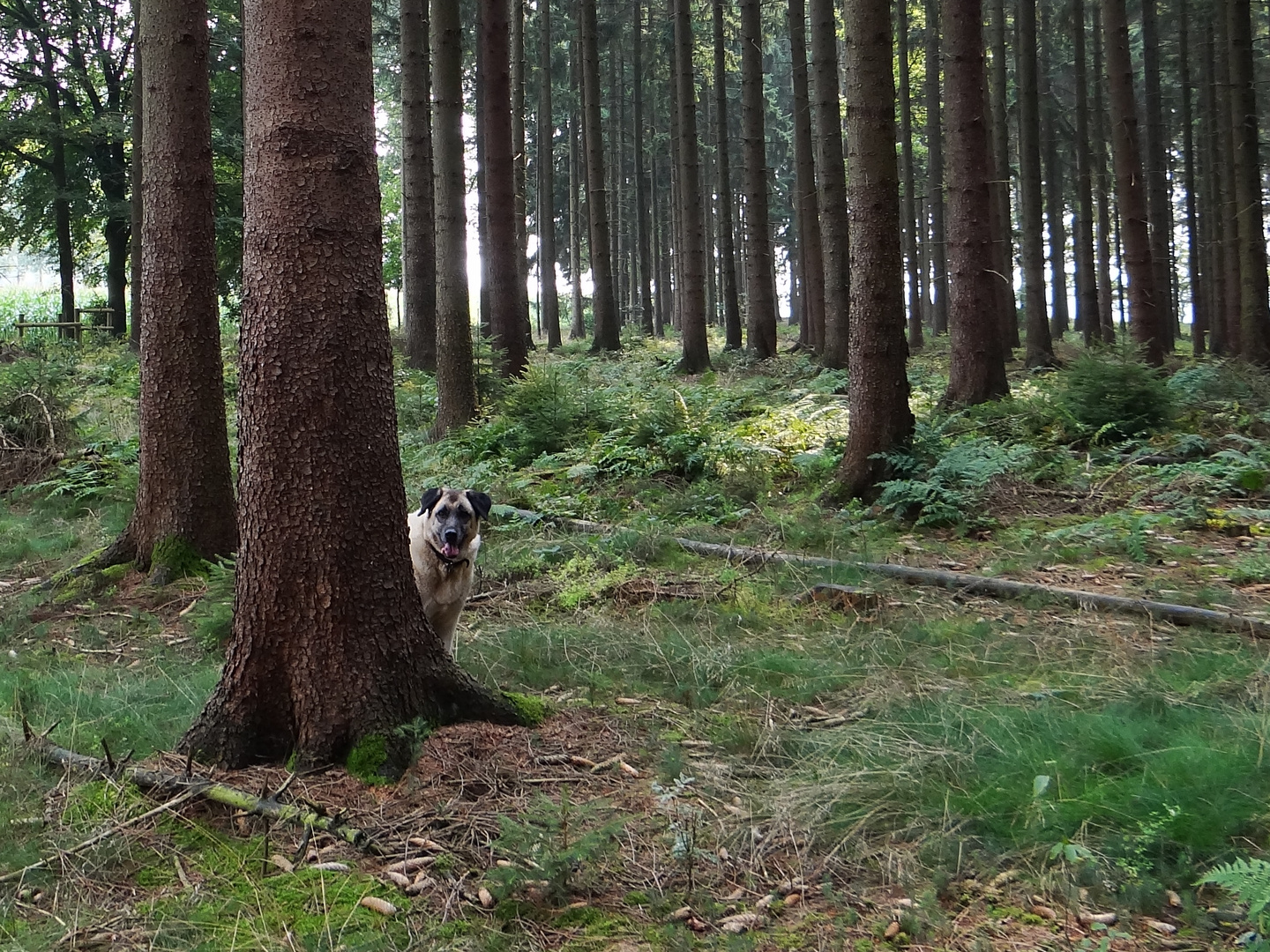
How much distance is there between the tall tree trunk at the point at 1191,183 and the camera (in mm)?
25375

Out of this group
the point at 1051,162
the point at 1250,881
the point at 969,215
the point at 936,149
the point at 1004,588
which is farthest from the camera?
the point at 1051,162

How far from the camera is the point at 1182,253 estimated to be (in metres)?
52.5

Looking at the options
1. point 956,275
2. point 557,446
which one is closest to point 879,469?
point 956,275

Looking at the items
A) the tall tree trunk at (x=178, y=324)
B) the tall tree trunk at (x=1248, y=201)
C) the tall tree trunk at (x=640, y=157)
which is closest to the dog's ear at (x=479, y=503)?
the tall tree trunk at (x=178, y=324)

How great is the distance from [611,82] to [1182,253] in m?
34.2

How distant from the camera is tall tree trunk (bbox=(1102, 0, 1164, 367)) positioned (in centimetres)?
1472

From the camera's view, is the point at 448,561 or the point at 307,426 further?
the point at 448,561

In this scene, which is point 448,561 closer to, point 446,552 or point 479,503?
point 446,552

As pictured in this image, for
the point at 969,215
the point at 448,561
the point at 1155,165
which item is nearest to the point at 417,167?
the point at 969,215

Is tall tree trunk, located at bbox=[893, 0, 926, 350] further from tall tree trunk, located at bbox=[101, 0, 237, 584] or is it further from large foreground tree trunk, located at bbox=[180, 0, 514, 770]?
large foreground tree trunk, located at bbox=[180, 0, 514, 770]

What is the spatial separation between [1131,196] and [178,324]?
44.9 feet

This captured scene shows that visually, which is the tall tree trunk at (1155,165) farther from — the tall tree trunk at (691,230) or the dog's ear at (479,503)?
the dog's ear at (479,503)

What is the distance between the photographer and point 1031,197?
20.6 m

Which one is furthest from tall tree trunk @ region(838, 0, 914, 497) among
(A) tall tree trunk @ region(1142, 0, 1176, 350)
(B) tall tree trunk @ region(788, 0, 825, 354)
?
(A) tall tree trunk @ region(1142, 0, 1176, 350)
